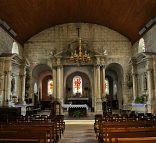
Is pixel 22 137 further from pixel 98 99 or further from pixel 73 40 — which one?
pixel 73 40

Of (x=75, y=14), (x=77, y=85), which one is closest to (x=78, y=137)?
(x=75, y=14)

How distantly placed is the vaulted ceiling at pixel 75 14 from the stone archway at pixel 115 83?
3.25 meters

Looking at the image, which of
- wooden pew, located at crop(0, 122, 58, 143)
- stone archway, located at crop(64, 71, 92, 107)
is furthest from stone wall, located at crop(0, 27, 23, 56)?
wooden pew, located at crop(0, 122, 58, 143)

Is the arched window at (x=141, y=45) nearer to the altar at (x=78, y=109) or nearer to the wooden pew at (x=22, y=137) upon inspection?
the altar at (x=78, y=109)

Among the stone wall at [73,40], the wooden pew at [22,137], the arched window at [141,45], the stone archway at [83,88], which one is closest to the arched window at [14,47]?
the stone wall at [73,40]

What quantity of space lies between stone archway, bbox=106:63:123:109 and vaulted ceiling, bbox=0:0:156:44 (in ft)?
10.7

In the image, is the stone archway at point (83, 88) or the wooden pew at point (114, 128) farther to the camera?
the stone archway at point (83, 88)

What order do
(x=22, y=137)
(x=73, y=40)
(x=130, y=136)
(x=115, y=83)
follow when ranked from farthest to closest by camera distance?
1. (x=115, y=83)
2. (x=73, y=40)
3. (x=130, y=136)
4. (x=22, y=137)

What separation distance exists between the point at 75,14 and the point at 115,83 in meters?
9.42

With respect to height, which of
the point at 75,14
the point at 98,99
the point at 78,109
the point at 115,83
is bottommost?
the point at 78,109

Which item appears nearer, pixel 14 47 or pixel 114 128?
pixel 114 128

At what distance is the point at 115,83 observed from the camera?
2586cm

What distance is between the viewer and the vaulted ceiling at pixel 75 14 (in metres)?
15.6

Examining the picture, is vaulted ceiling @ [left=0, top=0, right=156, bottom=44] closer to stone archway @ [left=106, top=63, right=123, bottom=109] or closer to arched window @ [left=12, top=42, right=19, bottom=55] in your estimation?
arched window @ [left=12, top=42, right=19, bottom=55]
